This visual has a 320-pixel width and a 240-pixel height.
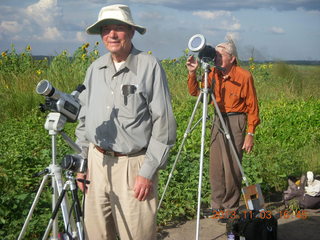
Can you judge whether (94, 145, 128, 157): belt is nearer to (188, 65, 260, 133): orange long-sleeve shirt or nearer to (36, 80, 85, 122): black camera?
(36, 80, 85, 122): black camera

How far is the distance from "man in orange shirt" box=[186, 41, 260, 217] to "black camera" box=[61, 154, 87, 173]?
2206 millimetres

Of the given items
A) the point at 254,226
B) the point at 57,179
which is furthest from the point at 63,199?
the point at 254,226

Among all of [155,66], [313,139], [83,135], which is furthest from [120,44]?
[313,139]

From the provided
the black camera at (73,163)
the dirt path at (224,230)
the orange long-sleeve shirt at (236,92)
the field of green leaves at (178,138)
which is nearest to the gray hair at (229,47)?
the orange long-sleeve shirt at (236,92)

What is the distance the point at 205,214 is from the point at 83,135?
2.40m

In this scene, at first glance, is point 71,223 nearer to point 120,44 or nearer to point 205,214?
point 120,44

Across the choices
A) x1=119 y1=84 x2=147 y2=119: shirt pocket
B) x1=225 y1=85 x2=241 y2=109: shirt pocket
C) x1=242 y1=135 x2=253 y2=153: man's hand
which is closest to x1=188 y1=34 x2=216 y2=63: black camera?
x1=225 y1=85 x2=241 y2=109: shirt pocket

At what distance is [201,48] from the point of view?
4.15 metres

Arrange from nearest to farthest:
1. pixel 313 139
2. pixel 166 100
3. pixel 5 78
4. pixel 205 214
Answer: pixel 166 100 < pixel 205 214 < pixel 313 139 < pixel 5 78

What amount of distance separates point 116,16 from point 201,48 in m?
1.58

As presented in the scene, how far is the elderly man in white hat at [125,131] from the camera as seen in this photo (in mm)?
2719

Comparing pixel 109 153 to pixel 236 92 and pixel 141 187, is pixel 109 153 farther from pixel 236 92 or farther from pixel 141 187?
pixel 236 92

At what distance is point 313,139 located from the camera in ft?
26.3

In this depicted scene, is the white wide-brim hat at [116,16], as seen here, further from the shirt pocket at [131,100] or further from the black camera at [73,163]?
the black camera at [73,163]
